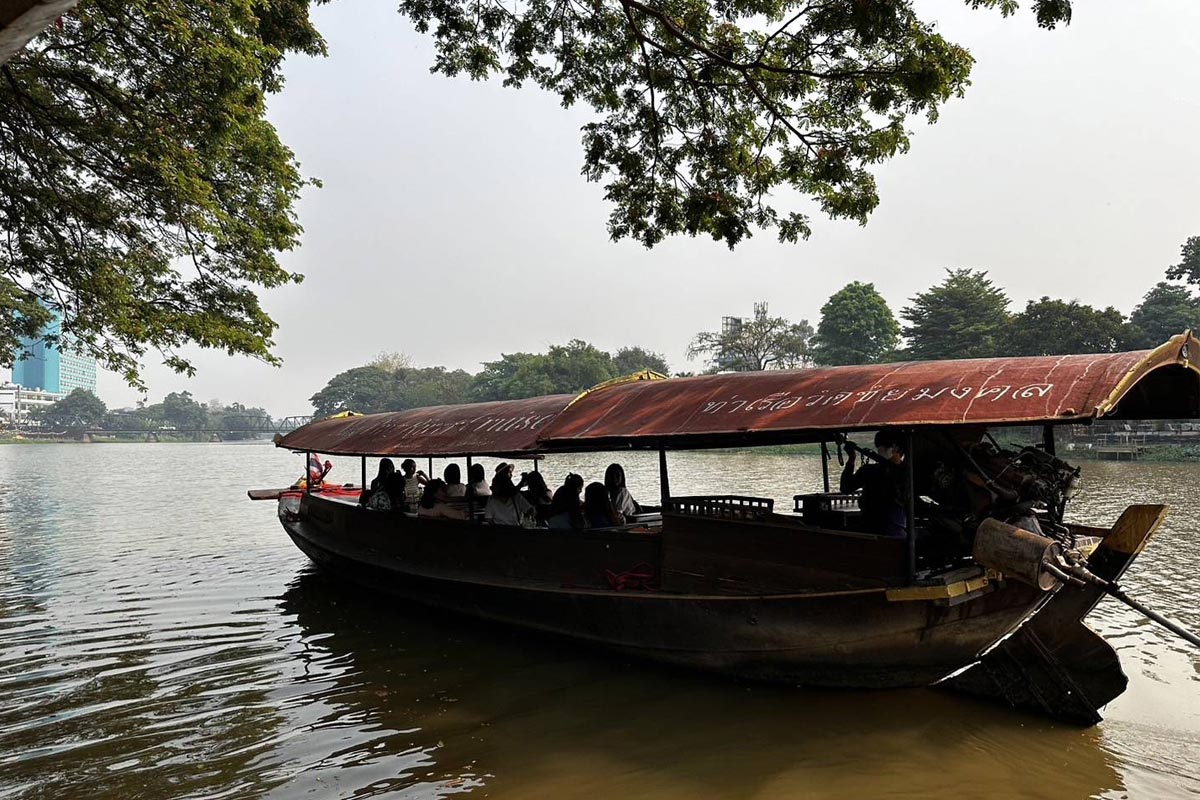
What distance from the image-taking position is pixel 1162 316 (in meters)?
33.9

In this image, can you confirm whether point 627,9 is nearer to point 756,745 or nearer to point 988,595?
point 988,595

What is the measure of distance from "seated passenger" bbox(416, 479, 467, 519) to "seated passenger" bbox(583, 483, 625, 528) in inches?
74.2

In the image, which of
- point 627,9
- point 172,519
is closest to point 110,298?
point 627,9

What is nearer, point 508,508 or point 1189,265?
point 508,508

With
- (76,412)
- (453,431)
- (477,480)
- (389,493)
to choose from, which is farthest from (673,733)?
(76,412)

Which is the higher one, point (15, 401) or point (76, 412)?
point (15, 401)

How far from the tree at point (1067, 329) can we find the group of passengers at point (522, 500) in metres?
31.2

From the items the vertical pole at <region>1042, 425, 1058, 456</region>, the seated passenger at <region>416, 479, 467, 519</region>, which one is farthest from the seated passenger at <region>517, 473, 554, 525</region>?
the vertical pole at <region>1042, 425, 1058, 456</region>

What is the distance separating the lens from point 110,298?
8.35 m

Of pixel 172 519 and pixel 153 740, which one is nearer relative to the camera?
pixel 153 740

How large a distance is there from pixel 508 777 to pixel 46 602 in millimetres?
8345

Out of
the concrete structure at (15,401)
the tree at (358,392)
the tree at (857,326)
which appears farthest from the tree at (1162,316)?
the concrete structure at (15,401)

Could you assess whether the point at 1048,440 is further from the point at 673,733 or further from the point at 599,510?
the point at 599,510

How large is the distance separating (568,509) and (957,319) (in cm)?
3833
